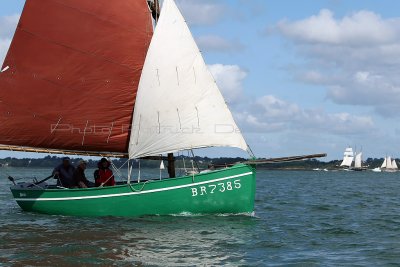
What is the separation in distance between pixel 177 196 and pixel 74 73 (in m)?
6.31

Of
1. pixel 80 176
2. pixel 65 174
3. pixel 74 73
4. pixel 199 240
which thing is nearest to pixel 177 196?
pixel 199 240

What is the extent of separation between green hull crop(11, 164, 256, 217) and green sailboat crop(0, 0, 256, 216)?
0.05 metres

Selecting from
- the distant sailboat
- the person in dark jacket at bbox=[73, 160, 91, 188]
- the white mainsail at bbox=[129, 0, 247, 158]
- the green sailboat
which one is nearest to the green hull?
the green sailboat

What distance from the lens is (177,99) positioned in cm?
2331

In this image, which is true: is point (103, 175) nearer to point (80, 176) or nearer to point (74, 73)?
point (80, 176)

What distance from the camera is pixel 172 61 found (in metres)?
23.4

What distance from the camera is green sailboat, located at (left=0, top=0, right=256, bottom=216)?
23.3 metres

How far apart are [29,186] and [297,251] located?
12.8 metres

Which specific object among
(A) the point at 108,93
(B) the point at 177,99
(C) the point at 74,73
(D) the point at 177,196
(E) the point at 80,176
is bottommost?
(D) the point at 177,196

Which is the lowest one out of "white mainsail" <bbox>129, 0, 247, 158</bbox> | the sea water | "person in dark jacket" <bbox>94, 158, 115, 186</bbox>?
the sea water

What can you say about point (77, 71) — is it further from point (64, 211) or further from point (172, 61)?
point (64, 211)

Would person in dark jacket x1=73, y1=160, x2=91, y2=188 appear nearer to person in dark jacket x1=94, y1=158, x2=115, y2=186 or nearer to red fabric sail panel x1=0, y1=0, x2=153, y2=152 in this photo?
person in dark jacket x1=94, y1=158, x2=115, y2=186

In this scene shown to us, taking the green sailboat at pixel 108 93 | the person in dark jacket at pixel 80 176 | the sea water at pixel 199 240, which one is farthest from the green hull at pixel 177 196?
the person in dark jacket at pixel 80 176

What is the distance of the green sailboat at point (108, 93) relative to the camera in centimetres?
2328
